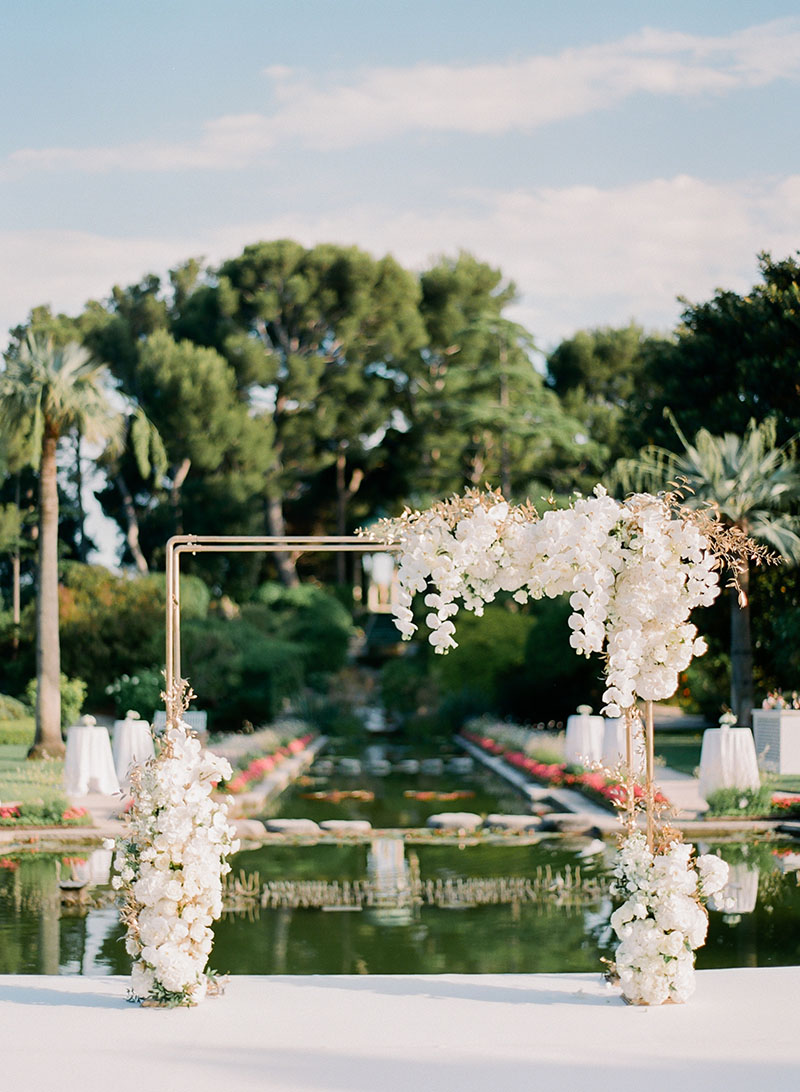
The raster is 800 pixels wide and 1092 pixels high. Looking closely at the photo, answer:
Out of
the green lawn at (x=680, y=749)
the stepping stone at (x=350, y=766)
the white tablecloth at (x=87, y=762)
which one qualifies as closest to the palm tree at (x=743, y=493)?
the green lawn at (x=680, y=749)

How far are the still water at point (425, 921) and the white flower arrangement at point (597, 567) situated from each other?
224 centimetres

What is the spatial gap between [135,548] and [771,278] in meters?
20.2

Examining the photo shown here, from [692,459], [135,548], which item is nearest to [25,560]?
[135,548]

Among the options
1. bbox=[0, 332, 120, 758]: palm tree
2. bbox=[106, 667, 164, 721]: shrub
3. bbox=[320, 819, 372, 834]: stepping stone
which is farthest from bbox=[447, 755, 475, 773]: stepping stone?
bbox=[320, 819, 372, 834]: stepping stone

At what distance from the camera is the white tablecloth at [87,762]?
13.8 metres

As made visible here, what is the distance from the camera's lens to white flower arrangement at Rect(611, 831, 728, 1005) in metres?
5.53

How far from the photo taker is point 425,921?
8.41 metres

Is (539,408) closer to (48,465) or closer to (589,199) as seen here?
(589,199)

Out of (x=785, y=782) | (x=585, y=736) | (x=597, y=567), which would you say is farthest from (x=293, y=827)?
(x=597, y=567)

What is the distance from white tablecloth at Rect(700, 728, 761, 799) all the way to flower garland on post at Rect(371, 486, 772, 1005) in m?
6.72

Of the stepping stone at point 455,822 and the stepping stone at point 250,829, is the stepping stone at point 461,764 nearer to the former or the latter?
the stepping stone at point 455,822

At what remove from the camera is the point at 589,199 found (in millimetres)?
28703

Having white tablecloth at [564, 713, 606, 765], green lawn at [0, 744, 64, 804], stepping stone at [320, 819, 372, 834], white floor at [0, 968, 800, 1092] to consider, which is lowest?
stepping stone at [320, 819, 372, 834]

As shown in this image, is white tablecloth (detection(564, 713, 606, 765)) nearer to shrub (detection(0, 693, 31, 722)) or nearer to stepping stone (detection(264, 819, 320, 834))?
stepping stone (detection(264, 819, 320, 834))
